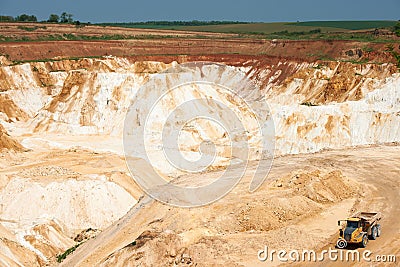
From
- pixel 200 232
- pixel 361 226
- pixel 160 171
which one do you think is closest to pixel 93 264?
pixel 200 232

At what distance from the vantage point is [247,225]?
20.9 meters

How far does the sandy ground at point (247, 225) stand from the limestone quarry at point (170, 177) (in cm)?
5

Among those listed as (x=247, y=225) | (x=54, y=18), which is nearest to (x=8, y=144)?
(x=247, y=225)

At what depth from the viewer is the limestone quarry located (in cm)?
2003

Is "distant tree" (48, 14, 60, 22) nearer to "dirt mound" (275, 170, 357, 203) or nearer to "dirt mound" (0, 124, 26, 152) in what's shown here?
"dirt mound" (0, 124, 26, 152)

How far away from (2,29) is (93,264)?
274 ft

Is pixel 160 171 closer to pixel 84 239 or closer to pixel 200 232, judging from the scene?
pixel 84 239

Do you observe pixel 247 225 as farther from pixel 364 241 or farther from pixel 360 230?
pixel 364 241

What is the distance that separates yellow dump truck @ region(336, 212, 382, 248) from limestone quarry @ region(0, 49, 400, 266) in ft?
1.52

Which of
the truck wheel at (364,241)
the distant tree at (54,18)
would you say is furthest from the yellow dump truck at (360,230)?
the distant tree at (54,18)

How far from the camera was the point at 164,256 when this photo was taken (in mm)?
18312

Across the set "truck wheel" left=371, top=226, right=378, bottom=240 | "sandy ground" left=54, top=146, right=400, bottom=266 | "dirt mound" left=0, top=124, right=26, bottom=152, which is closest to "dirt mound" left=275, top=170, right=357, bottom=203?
"sandy ground" left=54, top=146, right=400, bottom=266

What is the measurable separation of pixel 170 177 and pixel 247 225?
646 inches

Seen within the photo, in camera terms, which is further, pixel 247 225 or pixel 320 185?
pixel 320 185
